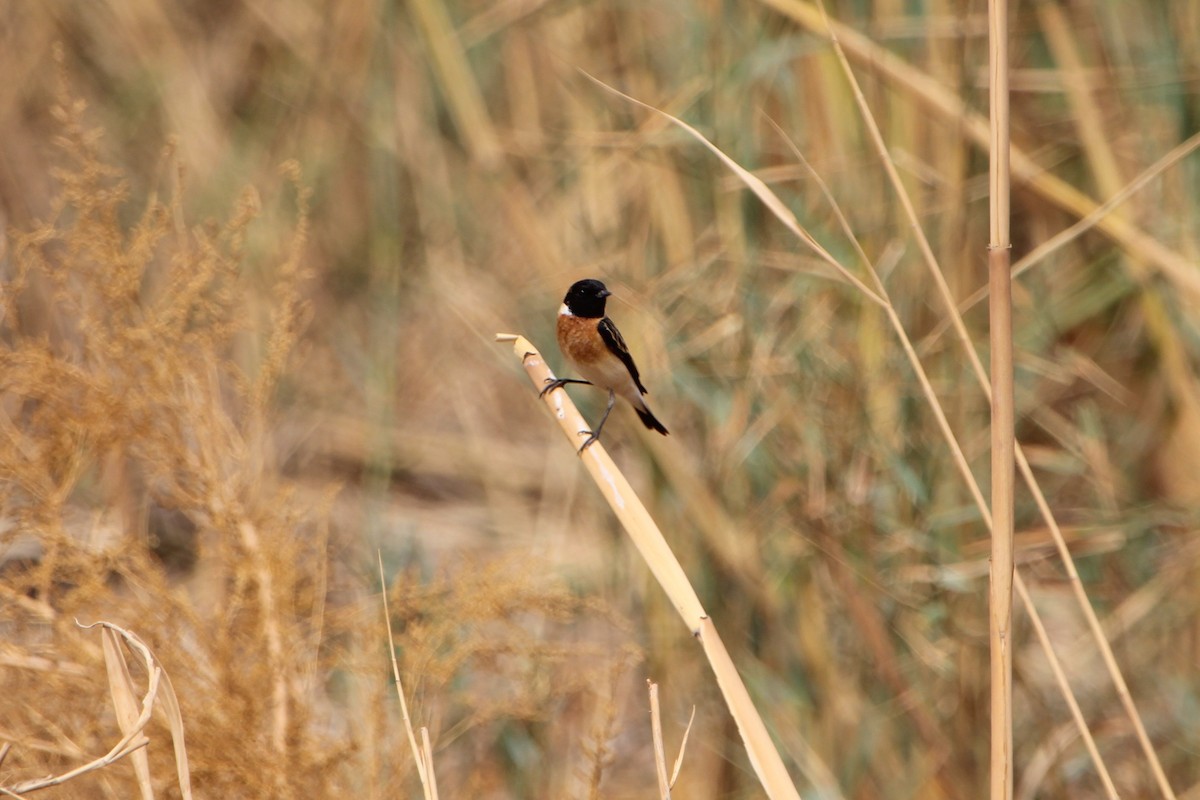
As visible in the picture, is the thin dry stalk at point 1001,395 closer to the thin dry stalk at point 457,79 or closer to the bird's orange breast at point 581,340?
the bird's orange breast at point 581,340

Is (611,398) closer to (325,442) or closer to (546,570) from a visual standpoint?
(546,570)

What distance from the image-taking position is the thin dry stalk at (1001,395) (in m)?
1.14

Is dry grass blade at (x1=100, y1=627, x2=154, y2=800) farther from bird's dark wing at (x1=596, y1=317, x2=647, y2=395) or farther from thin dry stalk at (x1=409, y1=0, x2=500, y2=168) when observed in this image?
thin dry stalk at (x1=409, y1=0, x2=500, y2=168)

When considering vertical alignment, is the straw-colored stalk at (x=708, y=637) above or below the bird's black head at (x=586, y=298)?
below

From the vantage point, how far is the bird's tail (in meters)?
2.61

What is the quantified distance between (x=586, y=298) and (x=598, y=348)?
0.11 m

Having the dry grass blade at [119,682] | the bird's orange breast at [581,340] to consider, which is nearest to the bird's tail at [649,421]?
the bird's orange breast at [581,340]

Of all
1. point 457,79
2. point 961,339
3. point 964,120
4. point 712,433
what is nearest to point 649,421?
point 712,433

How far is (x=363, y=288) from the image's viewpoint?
4160 mm

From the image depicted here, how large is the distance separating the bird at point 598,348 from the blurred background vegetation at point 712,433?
6 cm

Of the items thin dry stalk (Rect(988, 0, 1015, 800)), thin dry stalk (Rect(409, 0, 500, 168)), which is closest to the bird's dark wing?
thin dry stalk (Rect(409, 0, 500, 168))

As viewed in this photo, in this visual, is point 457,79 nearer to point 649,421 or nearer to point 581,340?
point 581,340

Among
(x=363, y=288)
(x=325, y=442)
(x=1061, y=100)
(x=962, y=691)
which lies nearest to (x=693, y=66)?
(x=1061, y=100)

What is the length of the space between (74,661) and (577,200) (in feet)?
4.60
